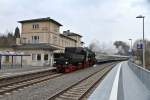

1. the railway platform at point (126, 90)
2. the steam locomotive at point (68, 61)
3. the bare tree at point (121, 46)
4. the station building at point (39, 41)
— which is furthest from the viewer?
the bare tree at point (121, 46)

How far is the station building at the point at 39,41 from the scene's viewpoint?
183 ft

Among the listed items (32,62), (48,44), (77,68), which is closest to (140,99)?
(77,68)

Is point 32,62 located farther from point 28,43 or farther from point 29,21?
point 29,21

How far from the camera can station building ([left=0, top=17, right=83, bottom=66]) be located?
55719 mm

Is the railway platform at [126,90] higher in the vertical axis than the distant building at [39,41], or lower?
lower

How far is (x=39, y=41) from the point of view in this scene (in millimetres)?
62312

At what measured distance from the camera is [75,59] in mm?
38219

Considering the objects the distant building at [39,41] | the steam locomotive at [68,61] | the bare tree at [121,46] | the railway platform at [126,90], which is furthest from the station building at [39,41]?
the bare tree at [121,46]

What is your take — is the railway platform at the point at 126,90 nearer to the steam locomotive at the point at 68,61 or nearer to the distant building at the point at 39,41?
the steam locomotive at the point at 68,61

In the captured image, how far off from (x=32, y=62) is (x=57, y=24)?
14084mm

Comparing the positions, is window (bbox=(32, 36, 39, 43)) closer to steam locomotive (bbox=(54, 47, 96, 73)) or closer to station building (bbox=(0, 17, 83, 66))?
station building (bbox=(0, 17, 83, 66))

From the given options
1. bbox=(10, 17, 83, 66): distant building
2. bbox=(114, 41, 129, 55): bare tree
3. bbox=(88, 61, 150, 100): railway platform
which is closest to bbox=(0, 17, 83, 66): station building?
bbox=(10, 17, 83, 66): distant building

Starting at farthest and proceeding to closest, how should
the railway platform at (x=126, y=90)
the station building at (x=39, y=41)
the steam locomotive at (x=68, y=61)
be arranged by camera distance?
1. the station building at (x=39, y=41)
2. the steam locomotive at (x=68, y=61)
3. the railway platform at (x=126, y=90)

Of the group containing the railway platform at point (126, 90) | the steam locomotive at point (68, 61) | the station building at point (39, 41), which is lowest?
the railway platform at point (126, 90)
